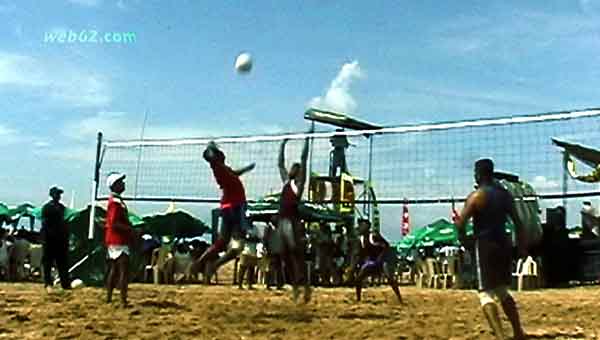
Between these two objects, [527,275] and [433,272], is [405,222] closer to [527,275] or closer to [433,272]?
[433,272]

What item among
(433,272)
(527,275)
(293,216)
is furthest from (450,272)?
(293,216)

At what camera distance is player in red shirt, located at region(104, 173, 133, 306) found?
38.7 feet

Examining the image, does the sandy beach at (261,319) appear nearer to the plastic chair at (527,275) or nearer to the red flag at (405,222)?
the red flag at (405,222)

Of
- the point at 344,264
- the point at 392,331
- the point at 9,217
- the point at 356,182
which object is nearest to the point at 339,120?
the point at 356,182

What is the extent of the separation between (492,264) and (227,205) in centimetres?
407

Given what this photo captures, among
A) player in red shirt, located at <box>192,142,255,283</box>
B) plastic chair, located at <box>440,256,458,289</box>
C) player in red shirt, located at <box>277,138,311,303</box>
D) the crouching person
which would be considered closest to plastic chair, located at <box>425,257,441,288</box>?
plastic chair, located at <box>440,256,458,289</box>

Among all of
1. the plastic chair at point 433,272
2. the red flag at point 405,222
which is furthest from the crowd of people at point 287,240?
the plastic chair at point 433,272

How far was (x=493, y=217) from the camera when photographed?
829 centimetres

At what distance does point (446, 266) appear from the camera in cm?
2312

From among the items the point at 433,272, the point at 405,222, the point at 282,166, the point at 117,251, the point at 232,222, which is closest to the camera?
the point at 232,222

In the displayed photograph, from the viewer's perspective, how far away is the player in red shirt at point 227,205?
11.4 meters

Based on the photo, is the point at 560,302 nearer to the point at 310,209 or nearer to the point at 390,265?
the point at 390,265

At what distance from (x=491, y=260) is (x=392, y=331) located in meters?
1.95

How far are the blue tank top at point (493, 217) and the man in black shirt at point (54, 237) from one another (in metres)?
9.07
